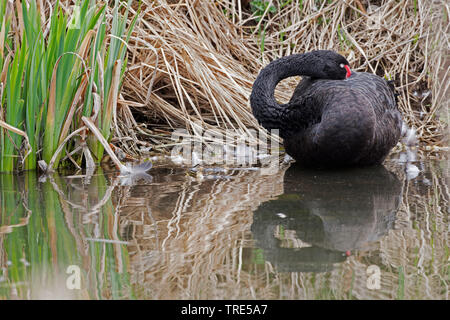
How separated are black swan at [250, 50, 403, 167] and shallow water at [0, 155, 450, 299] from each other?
158 mm

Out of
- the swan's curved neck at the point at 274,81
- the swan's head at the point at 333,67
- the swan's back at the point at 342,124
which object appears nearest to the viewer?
the swan's back at the point at 342,124

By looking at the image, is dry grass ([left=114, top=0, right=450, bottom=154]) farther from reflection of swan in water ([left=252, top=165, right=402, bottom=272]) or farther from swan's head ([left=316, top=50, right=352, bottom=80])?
reflection of swan in water ([left=252, top=165, right=402, bottom=272])

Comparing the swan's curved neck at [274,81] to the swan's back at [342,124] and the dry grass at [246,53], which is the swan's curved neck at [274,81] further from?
the dry grass at [246,53]

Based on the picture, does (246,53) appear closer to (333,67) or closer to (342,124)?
(333,67)

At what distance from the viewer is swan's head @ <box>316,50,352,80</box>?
417 cm

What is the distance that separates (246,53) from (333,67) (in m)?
1.64

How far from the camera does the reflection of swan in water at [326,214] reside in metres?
2.23

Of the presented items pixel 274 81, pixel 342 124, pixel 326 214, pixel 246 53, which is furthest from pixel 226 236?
pixel 246 53

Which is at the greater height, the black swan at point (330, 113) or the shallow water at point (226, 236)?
the black swan at point (330, 113)

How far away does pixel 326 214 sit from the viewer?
275 centimetres

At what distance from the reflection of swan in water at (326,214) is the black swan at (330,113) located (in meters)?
0.15

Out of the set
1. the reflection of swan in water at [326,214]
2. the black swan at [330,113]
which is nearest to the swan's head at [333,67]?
the black swan at [330,113]
